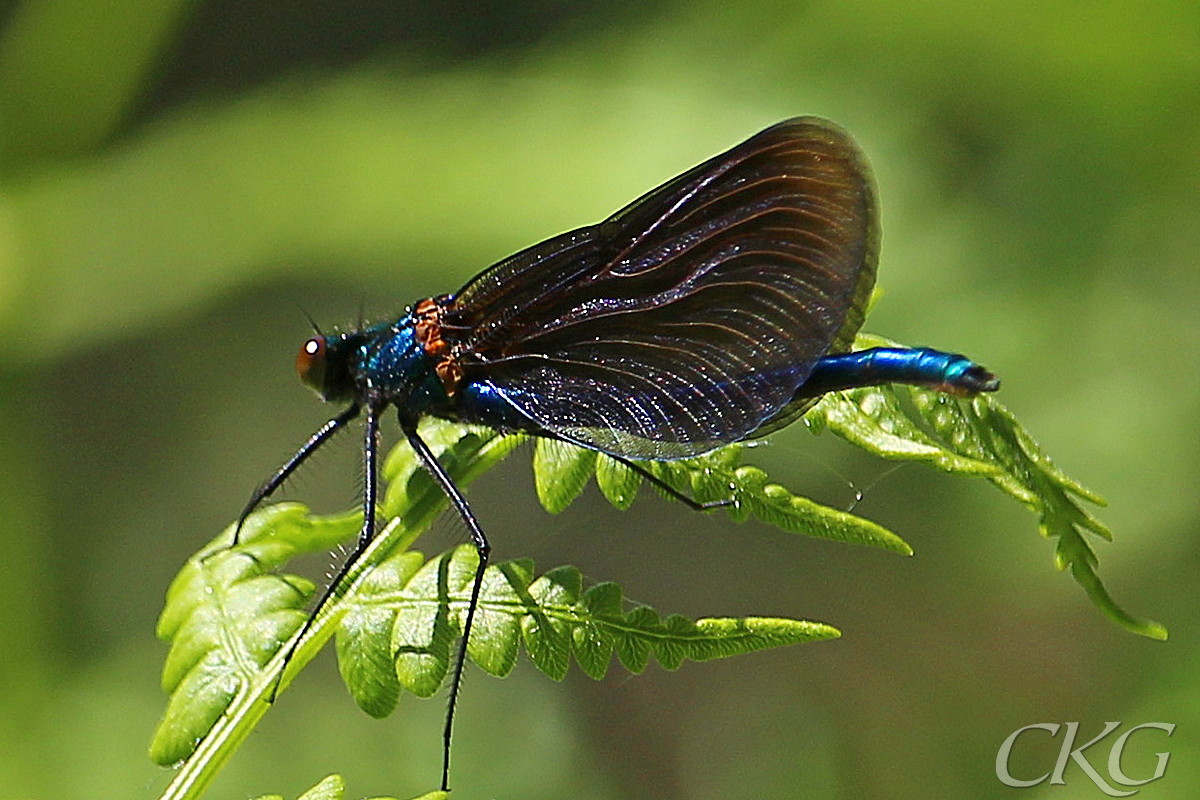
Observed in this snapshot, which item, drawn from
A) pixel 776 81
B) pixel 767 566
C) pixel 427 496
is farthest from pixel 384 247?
pixel 427 496

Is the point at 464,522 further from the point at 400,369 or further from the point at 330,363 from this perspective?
the point at 330,363

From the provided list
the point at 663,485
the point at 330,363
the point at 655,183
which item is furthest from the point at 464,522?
the point at 655,183

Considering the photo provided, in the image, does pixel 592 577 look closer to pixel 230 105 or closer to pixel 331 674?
pixel 331 674

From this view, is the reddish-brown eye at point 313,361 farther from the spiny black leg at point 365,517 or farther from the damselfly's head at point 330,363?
the spiny black leg at point 365,517

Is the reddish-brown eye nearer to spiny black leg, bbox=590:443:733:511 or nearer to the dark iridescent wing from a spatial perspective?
the dark iridescent wing

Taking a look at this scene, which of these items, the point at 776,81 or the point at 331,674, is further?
the point at 331,674

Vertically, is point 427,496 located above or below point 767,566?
above
